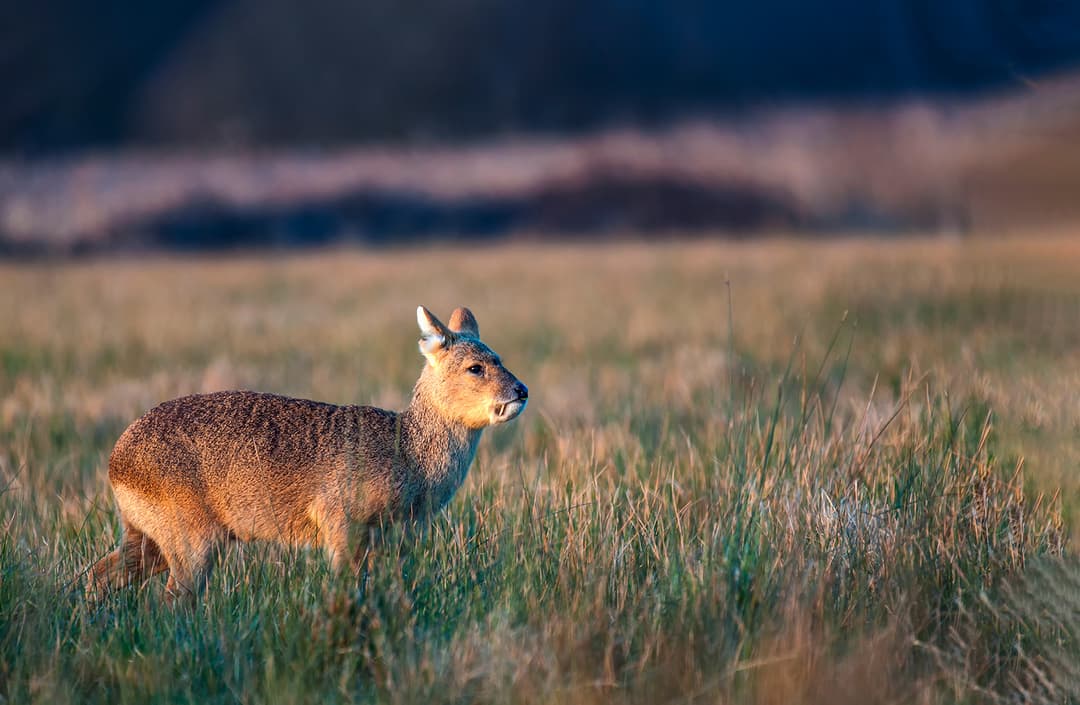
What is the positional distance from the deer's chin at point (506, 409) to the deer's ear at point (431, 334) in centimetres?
43

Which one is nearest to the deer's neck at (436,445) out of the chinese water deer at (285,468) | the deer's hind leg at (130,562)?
the chinese water deer at (285,468)

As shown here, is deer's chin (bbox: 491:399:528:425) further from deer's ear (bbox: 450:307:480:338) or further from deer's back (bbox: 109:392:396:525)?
deer's ear (bbox: 450:307:480:338)

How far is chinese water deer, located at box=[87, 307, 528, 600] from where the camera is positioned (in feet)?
16.3

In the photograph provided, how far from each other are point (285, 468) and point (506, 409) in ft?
3.44

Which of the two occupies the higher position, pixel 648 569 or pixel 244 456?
pixel 244 456

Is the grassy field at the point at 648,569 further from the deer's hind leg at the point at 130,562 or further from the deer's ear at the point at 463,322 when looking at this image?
the deer's ear at the point at 463,322

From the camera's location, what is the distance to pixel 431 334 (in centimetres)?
543

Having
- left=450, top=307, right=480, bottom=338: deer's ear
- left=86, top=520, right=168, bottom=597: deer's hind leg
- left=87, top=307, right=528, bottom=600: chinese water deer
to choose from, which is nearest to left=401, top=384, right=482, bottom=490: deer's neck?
left=87, top=307, right=528, bottom=600: chinese water deer

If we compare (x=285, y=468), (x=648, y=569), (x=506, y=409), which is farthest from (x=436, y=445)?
(x=648, y=569)

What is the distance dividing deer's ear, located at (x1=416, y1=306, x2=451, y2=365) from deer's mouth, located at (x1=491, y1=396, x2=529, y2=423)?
0.43 meters

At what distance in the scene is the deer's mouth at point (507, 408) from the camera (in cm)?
526

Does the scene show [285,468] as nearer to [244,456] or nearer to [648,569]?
[244,456]

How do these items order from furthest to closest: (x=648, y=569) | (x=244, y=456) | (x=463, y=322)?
(x=463, y=322) < (x=244, y=456) < (x=648, y=569)

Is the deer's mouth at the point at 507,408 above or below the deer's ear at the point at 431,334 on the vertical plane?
below
